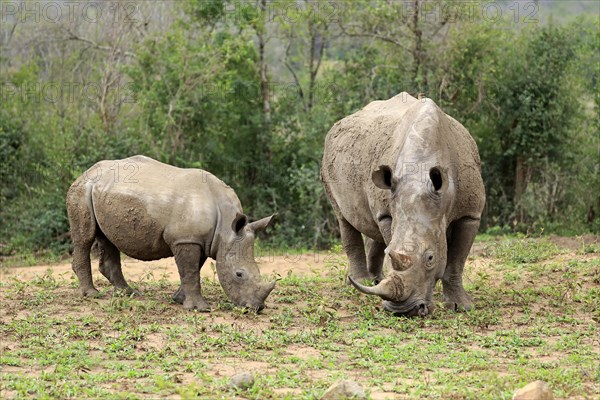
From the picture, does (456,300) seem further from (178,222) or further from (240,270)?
(178,222)

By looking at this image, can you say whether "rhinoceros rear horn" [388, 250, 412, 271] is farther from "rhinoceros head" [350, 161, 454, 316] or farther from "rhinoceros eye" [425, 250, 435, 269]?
"rhinoceros eye" [425, 250, 435, 269]

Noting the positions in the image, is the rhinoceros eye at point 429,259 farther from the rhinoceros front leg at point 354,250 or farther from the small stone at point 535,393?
the small stone at point 535,393

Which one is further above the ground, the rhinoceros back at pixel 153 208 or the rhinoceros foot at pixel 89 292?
the rhinoceros back at pixel 153 208

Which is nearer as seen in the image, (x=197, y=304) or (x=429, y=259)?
(x=429, y=259)

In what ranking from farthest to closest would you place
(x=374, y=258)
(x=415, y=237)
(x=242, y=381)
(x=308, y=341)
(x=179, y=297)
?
(x=374, y=258) → (x=179, y=297) → (x=415, y=237) → (x=308, y=341) → (x=242, y=381)

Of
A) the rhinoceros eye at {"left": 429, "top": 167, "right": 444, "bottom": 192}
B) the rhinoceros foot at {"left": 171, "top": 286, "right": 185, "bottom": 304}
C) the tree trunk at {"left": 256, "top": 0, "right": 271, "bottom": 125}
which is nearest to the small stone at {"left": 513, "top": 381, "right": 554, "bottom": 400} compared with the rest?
the rhinoceros eye at {"left": 429, "top": 167, "right": 444, "bottom": 192}

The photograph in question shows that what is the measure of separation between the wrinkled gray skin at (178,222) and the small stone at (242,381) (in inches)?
131

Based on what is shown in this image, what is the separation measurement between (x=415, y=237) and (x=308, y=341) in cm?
156

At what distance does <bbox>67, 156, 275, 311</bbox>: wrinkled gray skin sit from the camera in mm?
10508

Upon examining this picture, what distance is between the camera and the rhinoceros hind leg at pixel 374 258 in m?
12.3

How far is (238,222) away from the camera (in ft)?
34.8

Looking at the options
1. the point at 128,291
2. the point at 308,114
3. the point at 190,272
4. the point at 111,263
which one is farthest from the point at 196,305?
the point at 308,114

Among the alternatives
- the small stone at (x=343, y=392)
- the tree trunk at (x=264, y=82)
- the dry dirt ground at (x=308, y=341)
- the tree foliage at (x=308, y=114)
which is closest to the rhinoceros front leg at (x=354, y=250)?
the dry dirt ground at (x=308, y=341)

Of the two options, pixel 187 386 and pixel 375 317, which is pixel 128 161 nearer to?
pixel 375 317
